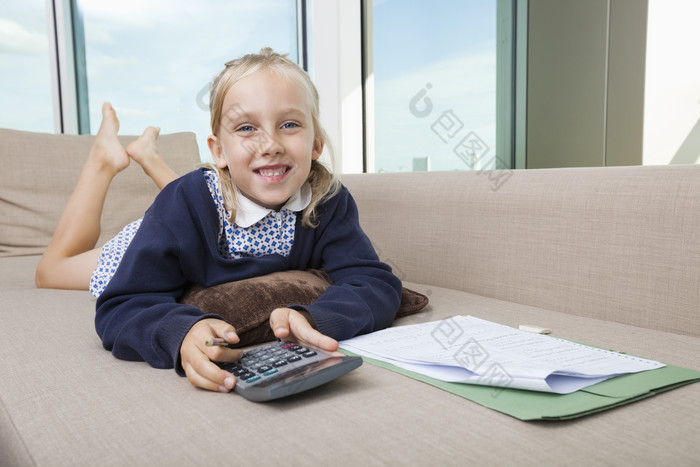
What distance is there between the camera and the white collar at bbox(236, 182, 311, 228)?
1.00 meters

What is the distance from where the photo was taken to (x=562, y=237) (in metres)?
1.06

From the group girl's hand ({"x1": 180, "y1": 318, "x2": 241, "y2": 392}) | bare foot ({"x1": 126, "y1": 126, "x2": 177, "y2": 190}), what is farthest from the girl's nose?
bare foot ({"x1": 126, "y1": 126, "x2": 177, "y2": 190})

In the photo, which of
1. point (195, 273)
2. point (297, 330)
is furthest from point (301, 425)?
point (195, 273)

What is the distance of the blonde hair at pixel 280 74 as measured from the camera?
974 mm

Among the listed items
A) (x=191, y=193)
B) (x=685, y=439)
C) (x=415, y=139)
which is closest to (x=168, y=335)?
(x=191, y=193)

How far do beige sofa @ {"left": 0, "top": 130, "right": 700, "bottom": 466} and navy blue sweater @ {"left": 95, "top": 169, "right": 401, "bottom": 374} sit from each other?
0.05 metres

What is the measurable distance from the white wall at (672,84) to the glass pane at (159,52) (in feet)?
6.21

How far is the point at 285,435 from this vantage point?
0.51 meters

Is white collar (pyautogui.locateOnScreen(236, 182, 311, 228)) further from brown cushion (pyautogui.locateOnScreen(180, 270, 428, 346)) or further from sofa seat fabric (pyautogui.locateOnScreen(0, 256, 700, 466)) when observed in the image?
sofa seat fabric (pyautogui.locateOnScreen(0, 256, 700, 466))

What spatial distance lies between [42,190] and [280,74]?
1.11m

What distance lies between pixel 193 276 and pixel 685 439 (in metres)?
0.73

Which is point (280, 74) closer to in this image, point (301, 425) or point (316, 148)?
point (316, 148)

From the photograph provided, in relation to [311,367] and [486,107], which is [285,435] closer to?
[311,367]

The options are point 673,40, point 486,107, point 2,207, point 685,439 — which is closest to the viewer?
point 685,439
